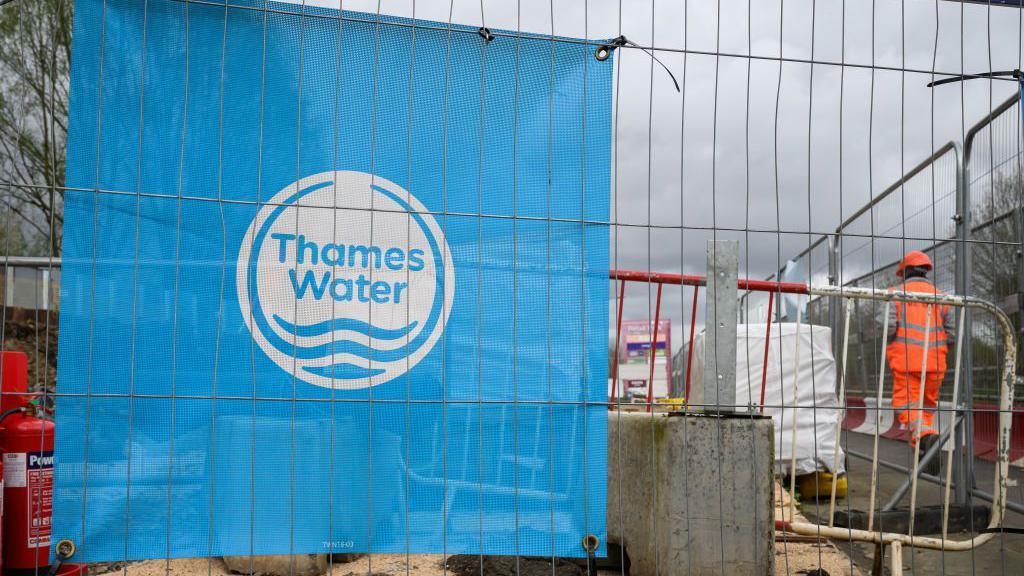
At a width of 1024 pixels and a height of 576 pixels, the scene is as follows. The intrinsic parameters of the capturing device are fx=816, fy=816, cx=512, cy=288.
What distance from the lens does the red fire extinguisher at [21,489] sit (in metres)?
3.45

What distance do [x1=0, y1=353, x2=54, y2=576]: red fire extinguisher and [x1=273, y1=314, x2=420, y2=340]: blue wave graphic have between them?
1.22m

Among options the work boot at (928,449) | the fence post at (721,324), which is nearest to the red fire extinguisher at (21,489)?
the fence post at (721,324)

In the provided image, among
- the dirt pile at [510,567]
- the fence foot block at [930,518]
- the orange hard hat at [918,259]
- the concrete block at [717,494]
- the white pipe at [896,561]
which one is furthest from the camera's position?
the orange hard hat at [918,259]

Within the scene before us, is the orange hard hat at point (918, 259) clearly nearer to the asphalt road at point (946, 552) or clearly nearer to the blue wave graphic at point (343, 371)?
the asphalt road at point (946, 552)

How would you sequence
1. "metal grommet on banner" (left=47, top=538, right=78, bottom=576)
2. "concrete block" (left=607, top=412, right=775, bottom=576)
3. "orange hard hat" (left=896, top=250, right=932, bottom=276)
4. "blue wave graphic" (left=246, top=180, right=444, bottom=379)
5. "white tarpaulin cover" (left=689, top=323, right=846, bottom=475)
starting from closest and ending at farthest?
"metal grommet on banner" (left=47, top=538, right=78, bottom=576) < "blue wave graphic" (left=246, top=180, right=444, bottom=379) < "concrete block" (left=607, top=412, right=775, bottom=576) < "orange hard hat" (left=896, top=250, right=932, bottom=276) < "white tarpaulin cover" (left=689, top=323, right=846, bottom=475)

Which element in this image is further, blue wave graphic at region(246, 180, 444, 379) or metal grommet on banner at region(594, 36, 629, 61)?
metal grommet on banner at region(594, 36, 629, 61)

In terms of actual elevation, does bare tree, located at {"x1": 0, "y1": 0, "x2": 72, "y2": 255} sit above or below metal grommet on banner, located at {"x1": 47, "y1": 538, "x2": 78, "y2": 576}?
above

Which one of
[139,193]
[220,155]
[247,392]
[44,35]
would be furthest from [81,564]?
[44,35]

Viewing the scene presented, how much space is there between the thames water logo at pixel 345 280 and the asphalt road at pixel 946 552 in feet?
6.55

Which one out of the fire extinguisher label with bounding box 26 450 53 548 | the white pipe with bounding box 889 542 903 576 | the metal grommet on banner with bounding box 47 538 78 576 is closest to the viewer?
the metal grommet on banner with bounding box 47 538 78 576

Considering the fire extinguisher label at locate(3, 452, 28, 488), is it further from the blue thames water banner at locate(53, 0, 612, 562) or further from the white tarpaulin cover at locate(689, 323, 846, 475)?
the white tarpaulin cover at locate(689, 323, 846, 475)

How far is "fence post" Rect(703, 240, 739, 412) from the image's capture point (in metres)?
3.79

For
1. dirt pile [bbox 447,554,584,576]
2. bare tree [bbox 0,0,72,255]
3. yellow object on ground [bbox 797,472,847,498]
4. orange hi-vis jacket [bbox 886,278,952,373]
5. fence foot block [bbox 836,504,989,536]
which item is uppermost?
bare tree [bbox 0,0,72,255]

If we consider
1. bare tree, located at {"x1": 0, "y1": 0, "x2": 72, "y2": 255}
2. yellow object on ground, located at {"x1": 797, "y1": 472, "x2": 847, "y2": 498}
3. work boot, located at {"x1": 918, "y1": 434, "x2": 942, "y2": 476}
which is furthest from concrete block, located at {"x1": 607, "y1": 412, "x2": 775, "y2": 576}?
bare tree, located at {"x1": 0, "y1": 0, "x2": 72, "y2": 255}
